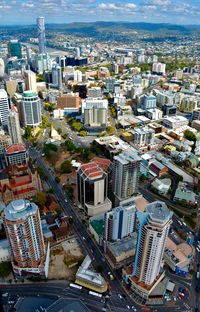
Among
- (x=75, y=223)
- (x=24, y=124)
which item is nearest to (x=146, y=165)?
(x=75, y=223)

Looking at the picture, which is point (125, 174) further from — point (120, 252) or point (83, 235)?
point (120, 252)

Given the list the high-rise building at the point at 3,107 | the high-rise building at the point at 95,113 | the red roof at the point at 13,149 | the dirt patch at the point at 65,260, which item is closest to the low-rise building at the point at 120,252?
the dirt patch at the point at 65,260

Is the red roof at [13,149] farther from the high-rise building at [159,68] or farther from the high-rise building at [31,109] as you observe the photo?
the high-rise building at [159,68]

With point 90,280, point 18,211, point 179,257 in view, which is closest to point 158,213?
point 179,257

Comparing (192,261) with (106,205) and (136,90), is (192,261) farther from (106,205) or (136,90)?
(136,90)

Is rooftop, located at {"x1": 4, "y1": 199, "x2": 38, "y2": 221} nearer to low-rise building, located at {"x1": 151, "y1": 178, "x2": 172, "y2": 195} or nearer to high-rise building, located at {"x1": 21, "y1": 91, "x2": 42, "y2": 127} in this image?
low-rise building, located at {"x1": 151, "y1": 178, "x2": 172, "y2": 195}

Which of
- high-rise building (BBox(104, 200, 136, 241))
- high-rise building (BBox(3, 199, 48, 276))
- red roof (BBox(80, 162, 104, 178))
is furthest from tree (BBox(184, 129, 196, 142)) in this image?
high-rise building (BBox(3, 199, 48, 276))
